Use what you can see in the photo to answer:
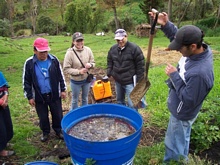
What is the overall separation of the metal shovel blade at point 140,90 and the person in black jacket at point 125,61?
22.3 inches

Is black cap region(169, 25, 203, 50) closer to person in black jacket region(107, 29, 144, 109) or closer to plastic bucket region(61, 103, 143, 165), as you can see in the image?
plastic bucket region(61, 103, 143, 165)

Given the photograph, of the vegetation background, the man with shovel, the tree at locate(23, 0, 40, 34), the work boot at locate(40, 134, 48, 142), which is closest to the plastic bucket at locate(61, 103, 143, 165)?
the man with shovel

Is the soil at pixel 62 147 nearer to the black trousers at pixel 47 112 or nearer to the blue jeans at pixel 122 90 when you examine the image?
the black trousers at pixel 47 112

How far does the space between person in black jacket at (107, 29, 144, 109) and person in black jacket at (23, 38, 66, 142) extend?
1031mm

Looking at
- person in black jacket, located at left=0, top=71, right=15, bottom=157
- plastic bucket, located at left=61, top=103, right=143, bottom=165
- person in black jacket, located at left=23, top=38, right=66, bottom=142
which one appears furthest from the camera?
person in black jacket, located at left=23, top=38, right=66, bottom=142

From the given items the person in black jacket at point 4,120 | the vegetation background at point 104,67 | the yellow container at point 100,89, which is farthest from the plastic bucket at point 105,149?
the yellow container at point 100,89

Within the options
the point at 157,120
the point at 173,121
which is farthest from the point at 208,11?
the point at 173,121

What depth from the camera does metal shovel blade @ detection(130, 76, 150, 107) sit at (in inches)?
152

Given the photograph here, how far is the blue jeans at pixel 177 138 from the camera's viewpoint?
2.90 metres

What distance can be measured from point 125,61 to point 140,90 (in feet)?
2.42

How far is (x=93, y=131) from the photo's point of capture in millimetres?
2793

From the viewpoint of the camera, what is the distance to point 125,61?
4.47 metres

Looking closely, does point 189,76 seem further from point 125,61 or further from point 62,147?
point 62,147

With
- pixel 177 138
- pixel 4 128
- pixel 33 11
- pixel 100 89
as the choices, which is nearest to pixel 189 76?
pixel 177 138
